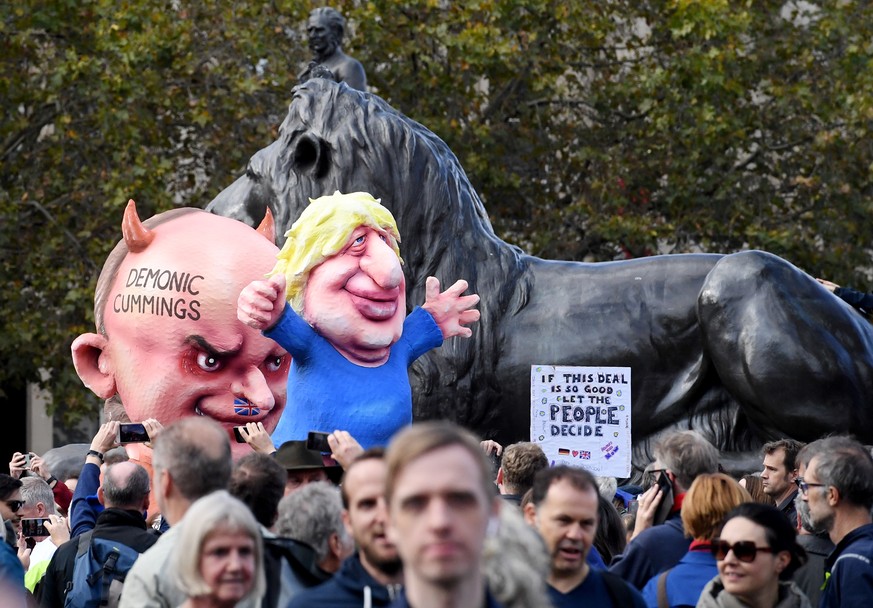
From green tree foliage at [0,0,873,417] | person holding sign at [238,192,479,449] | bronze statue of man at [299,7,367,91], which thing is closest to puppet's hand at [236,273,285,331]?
person holding sign at [238,192,479,449]

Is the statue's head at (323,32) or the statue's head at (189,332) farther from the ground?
the statue's head at (323,32)

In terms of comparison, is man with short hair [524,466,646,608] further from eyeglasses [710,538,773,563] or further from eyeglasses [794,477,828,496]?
eyeglasses [794,477,828,496]

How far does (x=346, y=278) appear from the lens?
23.1ft

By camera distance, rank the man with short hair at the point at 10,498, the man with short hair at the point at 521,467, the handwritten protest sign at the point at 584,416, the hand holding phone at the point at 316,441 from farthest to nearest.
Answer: the handwritten protest sign at the point at 584,416
the man with short hair at the point at 10,498
the man with short hair at the point at 521,467
the hand holding phone at the point at 316,441

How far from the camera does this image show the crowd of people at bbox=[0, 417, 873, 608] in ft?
9.71

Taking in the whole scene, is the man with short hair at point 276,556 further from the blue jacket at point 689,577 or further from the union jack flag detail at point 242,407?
the union jack flag detail at point 242,407

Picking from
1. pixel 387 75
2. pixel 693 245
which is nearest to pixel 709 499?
pixel 387 75

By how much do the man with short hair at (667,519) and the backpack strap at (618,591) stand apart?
946 millimetres

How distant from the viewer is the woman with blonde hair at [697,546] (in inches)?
193

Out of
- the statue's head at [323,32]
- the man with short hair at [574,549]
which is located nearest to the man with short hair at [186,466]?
the man with short hair at [574,549]

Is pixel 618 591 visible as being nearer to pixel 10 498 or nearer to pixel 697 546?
pixel 697 546

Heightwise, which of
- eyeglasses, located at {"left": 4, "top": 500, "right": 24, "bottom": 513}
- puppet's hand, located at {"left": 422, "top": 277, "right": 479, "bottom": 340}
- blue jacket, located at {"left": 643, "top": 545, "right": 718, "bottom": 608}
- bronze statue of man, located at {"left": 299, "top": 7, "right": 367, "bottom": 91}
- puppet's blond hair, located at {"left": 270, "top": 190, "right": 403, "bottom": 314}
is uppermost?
bronze statue of man, located at {"left": 299, "top": 7, "right": 367, "bottom": 91}

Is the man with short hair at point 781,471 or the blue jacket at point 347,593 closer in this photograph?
the blue jacket at point 347,593

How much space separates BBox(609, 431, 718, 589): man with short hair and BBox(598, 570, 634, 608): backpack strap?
37.2 inches
